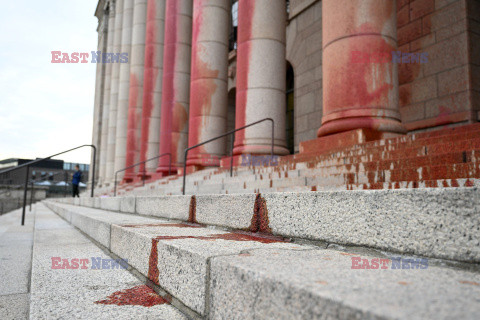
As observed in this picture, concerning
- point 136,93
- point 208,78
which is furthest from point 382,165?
point 136,93

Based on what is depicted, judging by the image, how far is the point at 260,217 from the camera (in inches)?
92.5

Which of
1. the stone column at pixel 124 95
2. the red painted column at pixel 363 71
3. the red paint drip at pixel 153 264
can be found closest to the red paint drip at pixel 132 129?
the stone column at pixel 124 95

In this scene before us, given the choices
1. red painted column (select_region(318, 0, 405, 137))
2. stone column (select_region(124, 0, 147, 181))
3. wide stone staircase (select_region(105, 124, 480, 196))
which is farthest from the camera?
stone column (select_region(124, 0, 147, 181))

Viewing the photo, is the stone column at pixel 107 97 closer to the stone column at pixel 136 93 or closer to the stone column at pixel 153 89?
the stone column at pixel 136 93

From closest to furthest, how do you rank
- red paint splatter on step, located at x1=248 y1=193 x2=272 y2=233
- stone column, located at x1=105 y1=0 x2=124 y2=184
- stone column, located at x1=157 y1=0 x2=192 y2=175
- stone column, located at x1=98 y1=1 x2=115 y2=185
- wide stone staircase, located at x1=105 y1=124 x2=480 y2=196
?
1. red paint splatter on step, located at x1=248 y1=193 x2=272 y2=233
2. wide stone staircase, located at x1=105 y1=124 x2=480 y2=196
3. stone column, located at x1=157 y1=0 x2=192 y2=175
4. stone column, located at x1=105 y1=0 x2=124 y2=184
5. stone column, located at x1=98 y1=1 x2=115 y2=185

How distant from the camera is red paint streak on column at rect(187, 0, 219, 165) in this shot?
10.7 m

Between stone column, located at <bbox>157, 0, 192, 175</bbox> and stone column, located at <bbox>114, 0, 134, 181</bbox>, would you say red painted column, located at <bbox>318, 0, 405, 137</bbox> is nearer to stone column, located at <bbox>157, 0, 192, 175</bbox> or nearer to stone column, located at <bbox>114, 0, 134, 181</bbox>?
stone column, located at <bbox>157, 0, 192, 175</bbox>

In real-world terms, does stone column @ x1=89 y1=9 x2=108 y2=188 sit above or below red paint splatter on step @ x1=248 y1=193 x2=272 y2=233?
above

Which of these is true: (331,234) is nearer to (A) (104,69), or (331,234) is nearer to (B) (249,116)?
(B) (249,116)

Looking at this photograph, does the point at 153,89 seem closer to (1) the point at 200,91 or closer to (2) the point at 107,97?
(1) the point at 200,91

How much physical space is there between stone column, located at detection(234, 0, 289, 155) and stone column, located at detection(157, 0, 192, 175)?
553 centimetres

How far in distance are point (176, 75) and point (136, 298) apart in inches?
503

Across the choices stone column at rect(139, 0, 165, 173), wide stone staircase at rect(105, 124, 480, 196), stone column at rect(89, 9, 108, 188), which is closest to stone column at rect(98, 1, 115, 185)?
stone column at rect(89, 9, 108, 188)

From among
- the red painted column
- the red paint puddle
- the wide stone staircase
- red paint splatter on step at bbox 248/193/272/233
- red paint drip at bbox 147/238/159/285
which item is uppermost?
the red painted column
